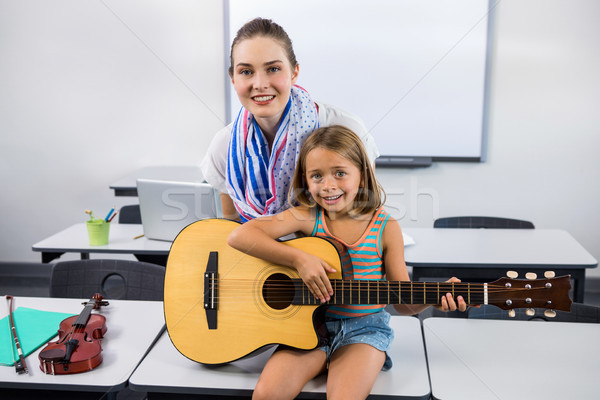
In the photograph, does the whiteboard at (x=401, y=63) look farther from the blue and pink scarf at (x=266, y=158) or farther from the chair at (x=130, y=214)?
the blue and pink scarf at (x=266, y=158)

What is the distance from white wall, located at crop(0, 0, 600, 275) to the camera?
3.67 meters

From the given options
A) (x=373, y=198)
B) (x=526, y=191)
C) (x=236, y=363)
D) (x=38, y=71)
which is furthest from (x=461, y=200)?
(x=38, y=71)

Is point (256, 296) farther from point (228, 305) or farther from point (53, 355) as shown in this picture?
point (53, 355)

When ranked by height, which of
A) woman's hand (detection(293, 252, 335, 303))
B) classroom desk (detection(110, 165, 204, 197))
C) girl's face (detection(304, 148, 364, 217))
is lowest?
woman's hand (detection(293, 252, 335, 303))

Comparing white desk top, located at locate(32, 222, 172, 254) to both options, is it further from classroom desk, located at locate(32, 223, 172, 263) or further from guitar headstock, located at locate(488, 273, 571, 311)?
guitar headstock, located at locate(488, 273, 571, 311)

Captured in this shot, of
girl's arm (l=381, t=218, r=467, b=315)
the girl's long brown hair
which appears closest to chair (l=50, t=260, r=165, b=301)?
the girl's long brown hair

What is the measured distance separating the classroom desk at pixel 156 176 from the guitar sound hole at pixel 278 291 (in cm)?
211

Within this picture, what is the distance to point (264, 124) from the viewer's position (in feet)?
5.58

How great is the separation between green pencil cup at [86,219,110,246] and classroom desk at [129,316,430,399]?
3.89 ft

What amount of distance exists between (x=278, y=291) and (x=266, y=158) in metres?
0.45

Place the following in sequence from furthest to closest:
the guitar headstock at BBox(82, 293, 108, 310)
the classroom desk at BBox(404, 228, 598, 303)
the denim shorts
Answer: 1. the classroom desk at BBox(404, 228, 598, 303)
2. the guitar headstock at BBox(82, 293, 108, 310)
3. the denim shorts

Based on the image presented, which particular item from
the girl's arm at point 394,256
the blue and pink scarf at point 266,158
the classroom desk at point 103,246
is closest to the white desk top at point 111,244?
the classroom desk at point 103,246

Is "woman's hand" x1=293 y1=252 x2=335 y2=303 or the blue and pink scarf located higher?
the blue and pink scarf

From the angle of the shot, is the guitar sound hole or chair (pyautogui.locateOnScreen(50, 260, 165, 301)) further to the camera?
chair (pyautogui.locateOnScreen(50, 260, 165, 301))
